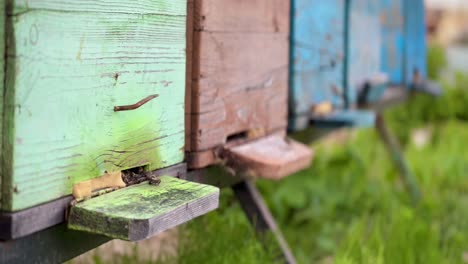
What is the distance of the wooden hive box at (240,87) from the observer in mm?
1863

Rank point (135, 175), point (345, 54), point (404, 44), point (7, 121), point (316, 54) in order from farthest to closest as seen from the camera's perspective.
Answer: point (404, 44)
point (345, 54)
point (316, 54)
point (135, 175)
point (7, 121)

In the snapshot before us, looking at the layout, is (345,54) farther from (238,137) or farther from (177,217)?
(177,217)

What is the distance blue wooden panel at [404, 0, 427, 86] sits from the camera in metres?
3.76

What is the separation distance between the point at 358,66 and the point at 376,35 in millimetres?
288

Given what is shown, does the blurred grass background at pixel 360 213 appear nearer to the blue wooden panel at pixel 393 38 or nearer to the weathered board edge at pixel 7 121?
the blue wooden panel at pixel 393 38

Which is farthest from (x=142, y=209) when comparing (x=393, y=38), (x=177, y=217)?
(x=393, y=38)

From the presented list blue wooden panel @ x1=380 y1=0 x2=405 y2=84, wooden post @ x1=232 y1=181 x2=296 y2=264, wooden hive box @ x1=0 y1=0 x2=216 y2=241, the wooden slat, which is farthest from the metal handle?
blue wooden panel @ x1=380 y1=0 x2=405 y2=84

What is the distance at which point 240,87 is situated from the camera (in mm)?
2076

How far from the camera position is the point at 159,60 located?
1.65 meters

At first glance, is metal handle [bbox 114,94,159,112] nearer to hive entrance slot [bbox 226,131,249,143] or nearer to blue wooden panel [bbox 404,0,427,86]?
hive entrance slot [bbox 226,131,249,143]

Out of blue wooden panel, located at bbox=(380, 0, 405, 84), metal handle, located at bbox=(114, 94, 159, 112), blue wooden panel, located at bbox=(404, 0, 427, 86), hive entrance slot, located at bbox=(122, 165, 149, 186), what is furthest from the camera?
blue wooden panel, located at bbox=(404, 0, 427, 86)

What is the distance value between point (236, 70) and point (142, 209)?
707mm

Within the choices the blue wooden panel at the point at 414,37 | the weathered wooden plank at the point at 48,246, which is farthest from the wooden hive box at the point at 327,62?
the weathered wooden plank at the point at 48,246

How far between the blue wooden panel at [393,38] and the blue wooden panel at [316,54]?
62 cm
